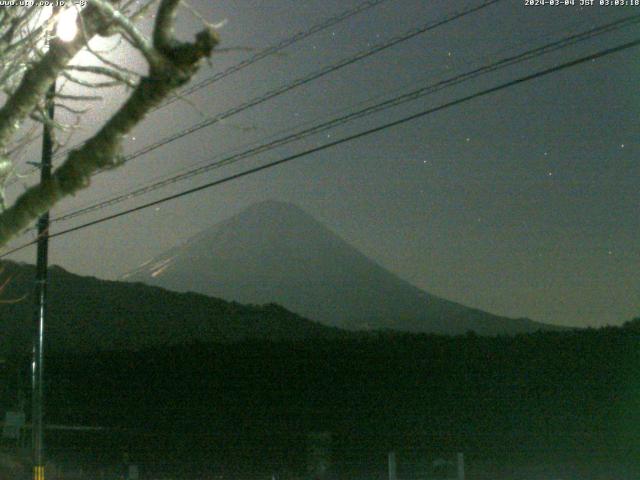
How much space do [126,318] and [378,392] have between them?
42.0m

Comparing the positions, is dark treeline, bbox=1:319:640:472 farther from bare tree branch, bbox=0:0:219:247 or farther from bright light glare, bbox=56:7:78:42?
bare tree branch, bbox=0:0:219:247

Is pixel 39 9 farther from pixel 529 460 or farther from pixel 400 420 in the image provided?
pixel 400 420

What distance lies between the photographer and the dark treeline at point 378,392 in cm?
2805

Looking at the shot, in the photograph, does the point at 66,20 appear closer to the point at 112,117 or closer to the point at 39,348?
the point at 112,117

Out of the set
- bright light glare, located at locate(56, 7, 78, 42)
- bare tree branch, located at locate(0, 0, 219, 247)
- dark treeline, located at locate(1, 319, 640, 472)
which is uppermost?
bright light glare, located at locate(56, 7, 78, 42)

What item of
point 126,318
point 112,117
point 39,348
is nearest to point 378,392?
point 39,348

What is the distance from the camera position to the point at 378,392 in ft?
112

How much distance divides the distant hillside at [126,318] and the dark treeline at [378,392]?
71.4ft

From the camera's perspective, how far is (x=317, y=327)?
74562 millimetres

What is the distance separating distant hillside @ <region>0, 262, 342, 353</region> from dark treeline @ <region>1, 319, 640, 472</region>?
2176 cm

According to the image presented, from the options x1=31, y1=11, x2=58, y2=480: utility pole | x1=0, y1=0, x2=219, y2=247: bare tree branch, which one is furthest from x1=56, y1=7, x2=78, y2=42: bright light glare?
x1=31, y1=11, x2=58, y2=480: utility pole

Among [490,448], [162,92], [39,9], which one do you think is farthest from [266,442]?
[162,92]

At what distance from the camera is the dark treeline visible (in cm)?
2805

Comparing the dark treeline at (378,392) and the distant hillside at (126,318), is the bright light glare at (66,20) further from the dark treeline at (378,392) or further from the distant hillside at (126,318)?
the distant hillside at (126,318)
